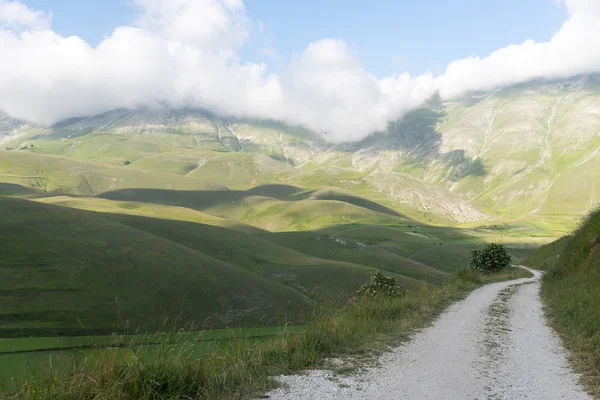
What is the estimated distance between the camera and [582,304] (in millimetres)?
17625

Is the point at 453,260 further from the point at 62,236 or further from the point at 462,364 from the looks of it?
the point at 462,364

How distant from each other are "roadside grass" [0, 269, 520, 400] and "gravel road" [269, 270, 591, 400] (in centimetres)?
77

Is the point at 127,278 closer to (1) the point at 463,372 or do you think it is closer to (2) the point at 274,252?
(2) the point at 274,252

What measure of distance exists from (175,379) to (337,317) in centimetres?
726

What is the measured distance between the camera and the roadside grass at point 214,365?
7648 mm

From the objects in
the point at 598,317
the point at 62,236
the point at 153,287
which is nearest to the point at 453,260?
the point at 153,287

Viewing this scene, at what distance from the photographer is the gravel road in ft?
29.5

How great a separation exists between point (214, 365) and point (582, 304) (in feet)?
53.5

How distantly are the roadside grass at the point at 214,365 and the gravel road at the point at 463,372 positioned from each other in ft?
2.51

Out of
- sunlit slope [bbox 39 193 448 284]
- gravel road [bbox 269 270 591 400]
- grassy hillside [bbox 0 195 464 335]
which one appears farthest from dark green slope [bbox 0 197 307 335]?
gravel road [bbox 269 270 591 400]

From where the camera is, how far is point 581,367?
35.8 feet

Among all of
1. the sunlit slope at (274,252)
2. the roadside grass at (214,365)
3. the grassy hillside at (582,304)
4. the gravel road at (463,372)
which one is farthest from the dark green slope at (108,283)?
the gravel road at (463,372)

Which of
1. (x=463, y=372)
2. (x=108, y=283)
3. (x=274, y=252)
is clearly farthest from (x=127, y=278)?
(x=463, y=372)

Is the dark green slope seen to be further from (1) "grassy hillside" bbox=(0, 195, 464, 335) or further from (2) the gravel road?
(2) the gravel road
